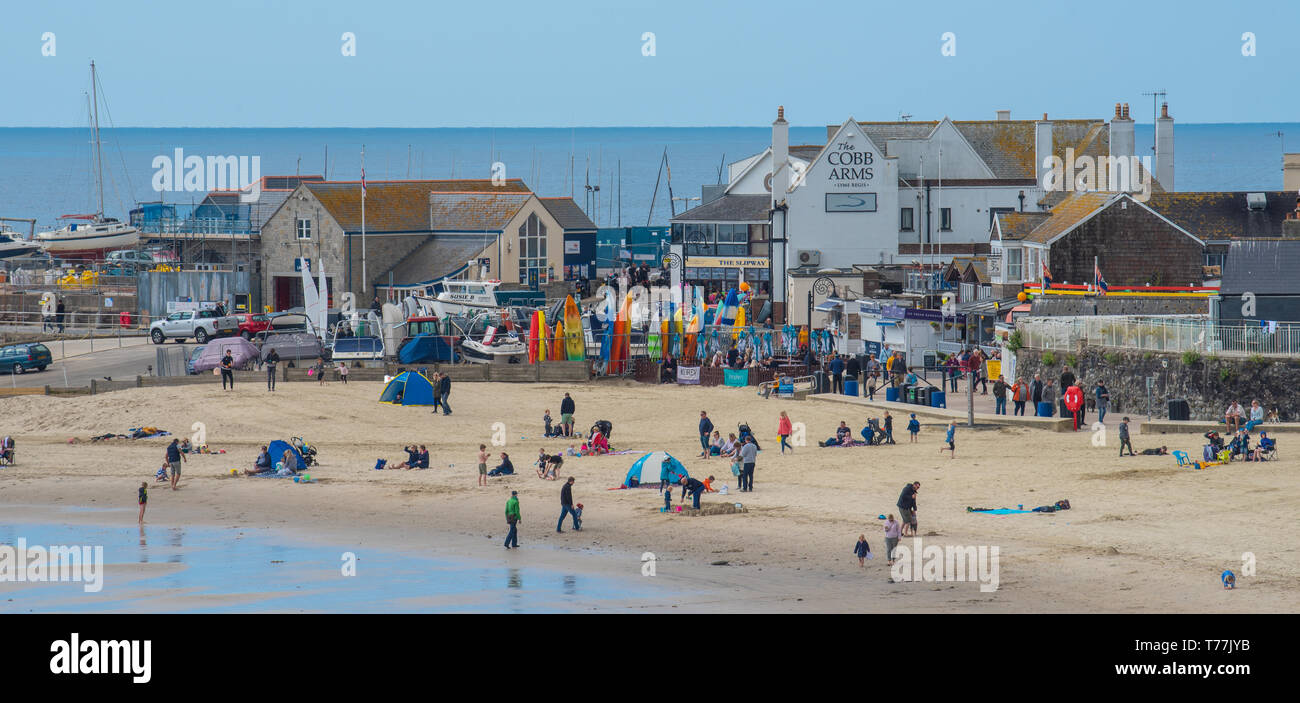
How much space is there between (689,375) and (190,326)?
22.8 metres

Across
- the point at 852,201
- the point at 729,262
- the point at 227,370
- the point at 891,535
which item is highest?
the point at 852,201

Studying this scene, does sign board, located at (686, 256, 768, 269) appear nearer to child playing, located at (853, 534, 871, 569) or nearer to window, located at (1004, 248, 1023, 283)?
window, located at (1004, 248, 1023, 283)

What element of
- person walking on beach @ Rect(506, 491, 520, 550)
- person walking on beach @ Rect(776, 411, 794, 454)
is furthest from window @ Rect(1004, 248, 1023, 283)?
person walking on beach @ Rect(506, 491, 520, 550)

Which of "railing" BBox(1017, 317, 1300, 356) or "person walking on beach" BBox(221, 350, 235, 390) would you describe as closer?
"railing" BBox(1017, 317, 1300, 356)

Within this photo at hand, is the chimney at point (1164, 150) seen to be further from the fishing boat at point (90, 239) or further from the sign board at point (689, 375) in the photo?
the fishing boat at point (90, 239)

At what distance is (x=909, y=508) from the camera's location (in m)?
26.9

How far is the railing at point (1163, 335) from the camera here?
37594 mm

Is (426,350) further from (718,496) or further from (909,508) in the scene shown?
(909,508)

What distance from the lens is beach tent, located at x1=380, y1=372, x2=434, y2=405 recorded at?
143 ft

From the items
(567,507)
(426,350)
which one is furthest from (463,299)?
(567,507)

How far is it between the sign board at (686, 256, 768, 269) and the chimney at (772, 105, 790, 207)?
5531mm

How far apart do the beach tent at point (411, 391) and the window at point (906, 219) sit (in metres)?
30.2

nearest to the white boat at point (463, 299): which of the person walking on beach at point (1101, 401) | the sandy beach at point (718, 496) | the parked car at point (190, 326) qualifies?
the parked car at point (190, 326)
